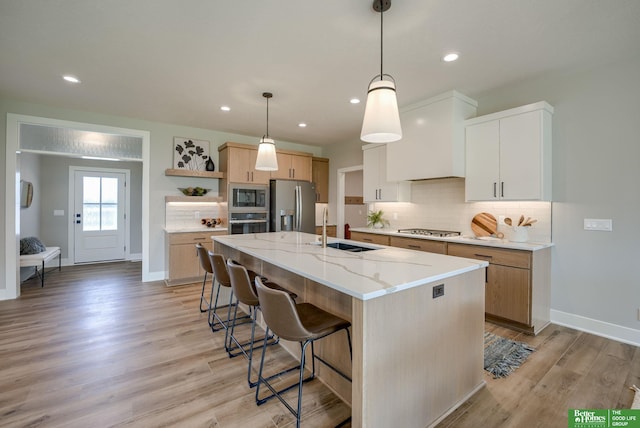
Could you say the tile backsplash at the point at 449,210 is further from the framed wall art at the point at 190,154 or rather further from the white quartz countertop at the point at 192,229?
the framed wall art at the point at 190,154

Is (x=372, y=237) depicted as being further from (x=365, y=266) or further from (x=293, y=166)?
(x=365, y=266)

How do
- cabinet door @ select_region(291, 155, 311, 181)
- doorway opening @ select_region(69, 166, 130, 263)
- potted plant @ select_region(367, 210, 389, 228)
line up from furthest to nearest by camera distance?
doorway opening @ select_region(69, 166, 130, 263) → cabinet door @ select_region(291, 155, 311, 181) → potted plant @ select_region(367, 210, 389, 228)

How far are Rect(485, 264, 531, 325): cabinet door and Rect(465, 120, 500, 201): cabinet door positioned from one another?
2.82 ft

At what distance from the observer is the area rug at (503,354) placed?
7.45 feet

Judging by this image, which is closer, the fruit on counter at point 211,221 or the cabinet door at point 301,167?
the fruit on counter at point 211,221

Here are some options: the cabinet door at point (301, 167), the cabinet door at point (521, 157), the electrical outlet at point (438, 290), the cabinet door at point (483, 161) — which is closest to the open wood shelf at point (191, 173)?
the cabinet door at point (301, 167)

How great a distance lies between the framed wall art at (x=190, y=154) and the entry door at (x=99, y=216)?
254cm

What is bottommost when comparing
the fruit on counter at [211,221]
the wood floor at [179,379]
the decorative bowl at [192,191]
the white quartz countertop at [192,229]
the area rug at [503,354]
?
the wood floor at [179,379]

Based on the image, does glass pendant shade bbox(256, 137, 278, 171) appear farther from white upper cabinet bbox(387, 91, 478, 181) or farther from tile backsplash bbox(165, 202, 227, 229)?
tile backsplash bbox(165, 202, 227, 229)

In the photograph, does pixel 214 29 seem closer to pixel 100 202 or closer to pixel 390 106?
pixel 390 106

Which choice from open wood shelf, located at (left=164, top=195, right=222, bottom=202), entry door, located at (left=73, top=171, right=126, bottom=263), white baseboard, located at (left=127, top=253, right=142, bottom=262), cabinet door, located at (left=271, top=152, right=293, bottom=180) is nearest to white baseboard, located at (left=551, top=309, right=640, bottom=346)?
cabinet door, located at (left=271, top=152, right=293, bottom=180)

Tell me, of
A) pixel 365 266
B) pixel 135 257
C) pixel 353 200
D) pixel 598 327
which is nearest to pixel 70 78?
pixel 365 266

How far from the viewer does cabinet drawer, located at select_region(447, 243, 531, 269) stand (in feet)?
9.39

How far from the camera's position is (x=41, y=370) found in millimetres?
2256
